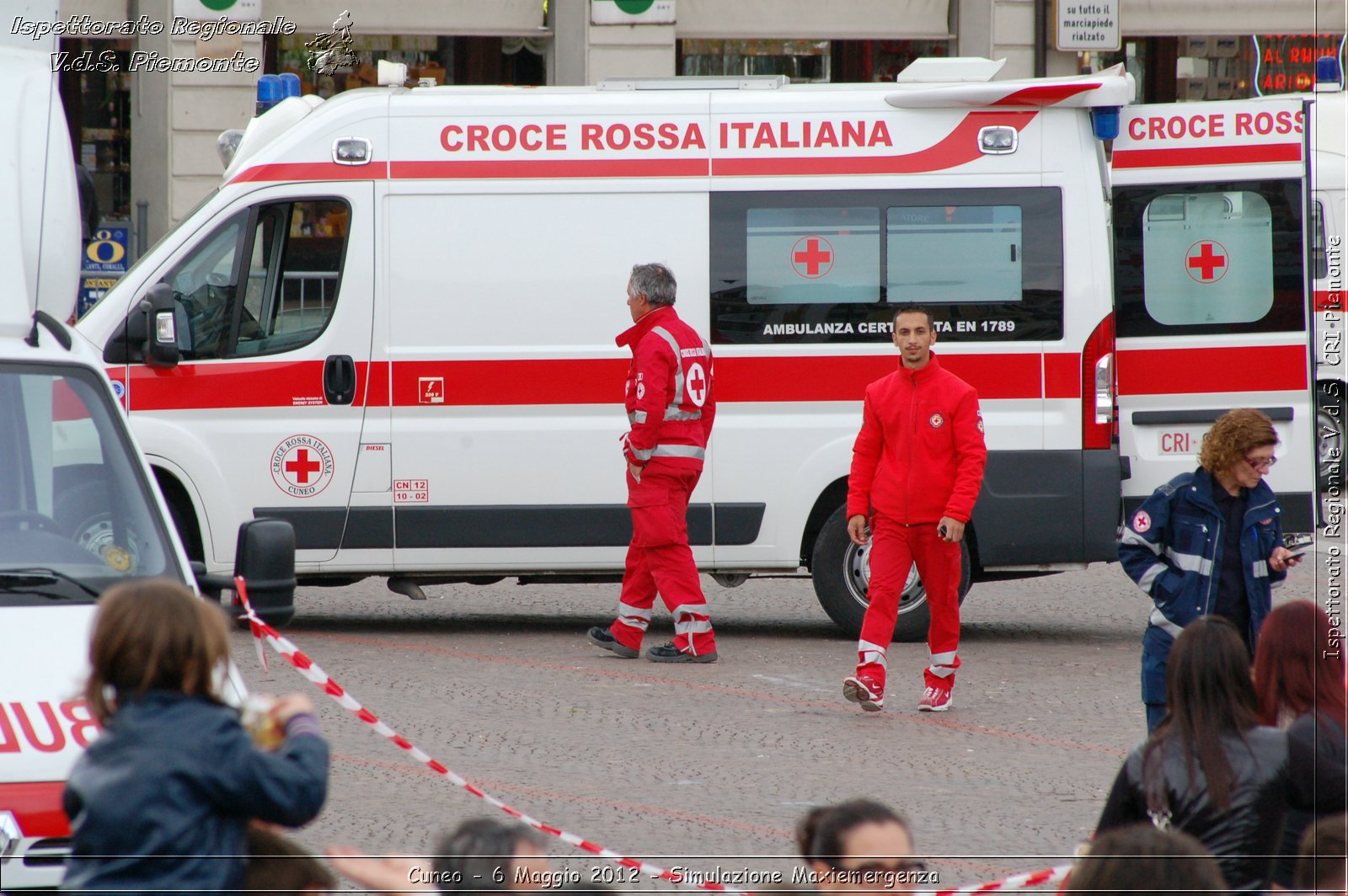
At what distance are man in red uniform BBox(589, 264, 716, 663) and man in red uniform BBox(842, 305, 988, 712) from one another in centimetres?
117

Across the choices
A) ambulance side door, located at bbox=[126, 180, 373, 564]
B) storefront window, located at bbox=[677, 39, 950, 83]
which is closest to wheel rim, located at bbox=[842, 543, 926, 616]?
ambulance side door, located at bbox=[126, 180, 373, 564]

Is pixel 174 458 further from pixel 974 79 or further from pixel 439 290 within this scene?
pixel 974 79

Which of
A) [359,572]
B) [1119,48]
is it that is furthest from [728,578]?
[1119,48]

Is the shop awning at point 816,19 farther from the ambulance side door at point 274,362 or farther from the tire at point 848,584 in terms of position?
the tire at point 848,584

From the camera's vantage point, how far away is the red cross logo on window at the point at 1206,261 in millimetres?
9555

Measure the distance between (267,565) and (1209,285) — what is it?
660cm

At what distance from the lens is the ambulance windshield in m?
4.39

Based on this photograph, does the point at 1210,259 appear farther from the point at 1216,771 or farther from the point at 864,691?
the point at 1216,771

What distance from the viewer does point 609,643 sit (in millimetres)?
9000

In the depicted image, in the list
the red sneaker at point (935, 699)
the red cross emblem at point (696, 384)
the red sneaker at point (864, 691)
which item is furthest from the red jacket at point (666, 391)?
the red sneaker at point (935, 699)

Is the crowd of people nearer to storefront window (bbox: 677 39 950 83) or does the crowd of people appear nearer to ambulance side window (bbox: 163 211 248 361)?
ambulance side window (bbox: 163 211 248 361)

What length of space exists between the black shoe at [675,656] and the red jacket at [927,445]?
1.45 metres

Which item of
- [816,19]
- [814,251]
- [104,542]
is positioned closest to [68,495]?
[104,542]

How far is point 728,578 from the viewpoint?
31.9 ft
